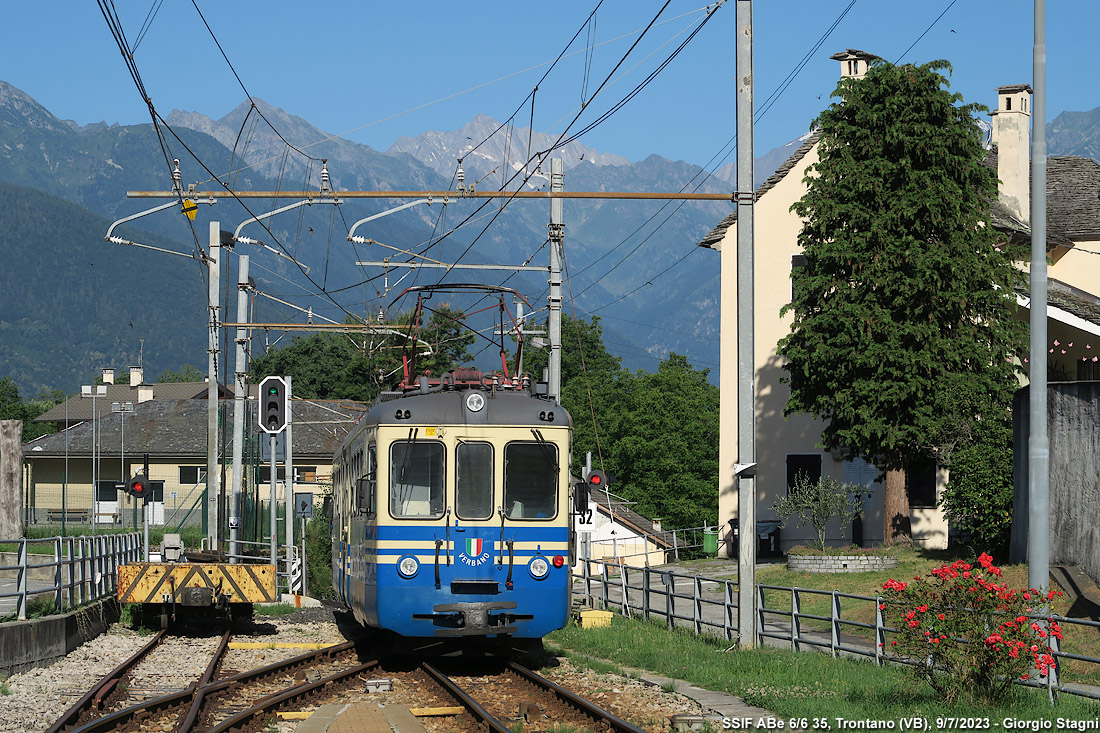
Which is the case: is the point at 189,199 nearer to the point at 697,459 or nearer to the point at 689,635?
the point at 689,635

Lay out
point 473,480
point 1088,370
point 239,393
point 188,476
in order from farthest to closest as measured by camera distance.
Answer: point 188,476 < point 239,393 < point 1088,370 < point 473,480

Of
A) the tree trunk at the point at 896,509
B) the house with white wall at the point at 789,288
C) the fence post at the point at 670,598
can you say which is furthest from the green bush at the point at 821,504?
the fence post at the point at 670,598

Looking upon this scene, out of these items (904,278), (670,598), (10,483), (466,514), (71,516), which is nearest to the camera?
(466,514)

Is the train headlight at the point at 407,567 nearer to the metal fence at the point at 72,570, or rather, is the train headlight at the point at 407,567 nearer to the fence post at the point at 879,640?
the metal fence at the point at 72,570

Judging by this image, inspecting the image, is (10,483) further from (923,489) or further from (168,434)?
(168,434)

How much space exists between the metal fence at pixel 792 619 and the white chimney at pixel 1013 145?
53.1ft

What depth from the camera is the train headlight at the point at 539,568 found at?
15.5 meters

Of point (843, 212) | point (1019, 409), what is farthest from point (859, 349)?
point (1019, 409)

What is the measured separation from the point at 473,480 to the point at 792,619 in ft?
16.8

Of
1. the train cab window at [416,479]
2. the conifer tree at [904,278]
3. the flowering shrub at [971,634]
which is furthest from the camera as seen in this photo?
the conifer tree at [904,278]

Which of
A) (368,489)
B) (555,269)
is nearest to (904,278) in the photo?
(555,269)

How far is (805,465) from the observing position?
40.2m

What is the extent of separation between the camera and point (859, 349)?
3041 cm

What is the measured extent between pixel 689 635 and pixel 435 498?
594 cm
